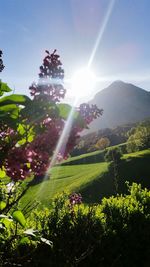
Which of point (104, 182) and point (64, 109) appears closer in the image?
point (64, 109)

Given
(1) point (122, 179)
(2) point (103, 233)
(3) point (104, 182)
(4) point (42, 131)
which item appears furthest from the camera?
(1) point (122, 179)

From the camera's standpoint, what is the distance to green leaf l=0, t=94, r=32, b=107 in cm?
164

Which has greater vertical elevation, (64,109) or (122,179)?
(64,109)

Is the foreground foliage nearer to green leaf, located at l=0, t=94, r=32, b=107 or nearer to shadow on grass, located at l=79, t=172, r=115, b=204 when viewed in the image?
green leaf, located at l=0, t=94, r=32, b=107

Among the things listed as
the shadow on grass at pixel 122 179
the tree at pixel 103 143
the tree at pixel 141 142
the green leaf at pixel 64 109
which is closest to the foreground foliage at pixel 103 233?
the green leaf at pixel 64 109

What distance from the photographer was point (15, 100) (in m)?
1.65

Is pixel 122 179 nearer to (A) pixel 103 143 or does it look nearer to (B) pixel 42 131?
(A) pixel 103 143

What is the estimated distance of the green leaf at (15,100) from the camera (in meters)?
1.64

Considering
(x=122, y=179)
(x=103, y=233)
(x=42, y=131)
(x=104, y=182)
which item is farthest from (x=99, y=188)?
(x=42, y=131)

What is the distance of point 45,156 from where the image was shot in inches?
82.0

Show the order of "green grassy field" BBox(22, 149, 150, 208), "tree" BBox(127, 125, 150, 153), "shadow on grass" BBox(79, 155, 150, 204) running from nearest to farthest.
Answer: "shadow on grass" BBox(79, 155, 150, 204), "green grassy field" BBox(22, 149, 150, 208), "tree" BBox(127, 125, 150, 153)

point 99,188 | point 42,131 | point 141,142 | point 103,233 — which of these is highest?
point 141,142

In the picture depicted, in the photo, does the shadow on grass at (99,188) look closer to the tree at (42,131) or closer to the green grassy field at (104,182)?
the green grassy field at (104,182)

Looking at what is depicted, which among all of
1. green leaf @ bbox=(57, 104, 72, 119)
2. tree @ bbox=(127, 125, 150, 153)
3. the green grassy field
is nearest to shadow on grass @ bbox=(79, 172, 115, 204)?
the green grassy field
